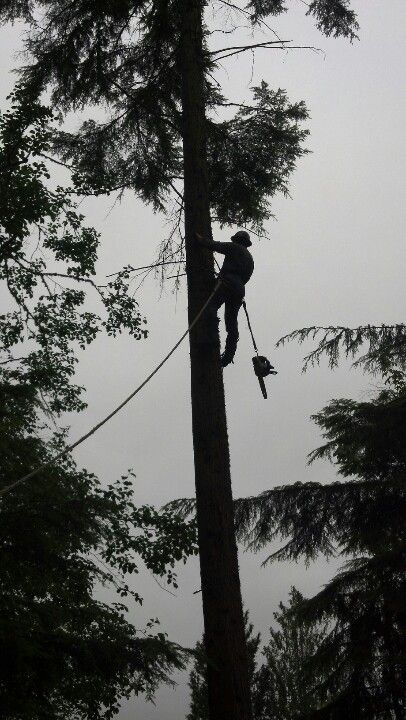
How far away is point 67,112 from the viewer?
29.9 ft

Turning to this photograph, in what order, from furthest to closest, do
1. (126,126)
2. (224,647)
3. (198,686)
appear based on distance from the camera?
(198,686), (126,126), (224,647)

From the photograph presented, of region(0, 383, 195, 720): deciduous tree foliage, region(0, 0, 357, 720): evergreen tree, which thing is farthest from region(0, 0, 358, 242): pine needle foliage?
region(0, 383, 195, 720): deciduous tree foliage

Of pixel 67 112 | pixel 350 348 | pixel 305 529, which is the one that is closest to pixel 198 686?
pixel 305 529

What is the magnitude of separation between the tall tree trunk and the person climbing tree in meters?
0.16

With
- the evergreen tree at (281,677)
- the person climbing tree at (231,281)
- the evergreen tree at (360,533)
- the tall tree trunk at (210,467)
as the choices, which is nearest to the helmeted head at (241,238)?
the person climbing tree at (231,281)

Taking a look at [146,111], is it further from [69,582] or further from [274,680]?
[274,680]

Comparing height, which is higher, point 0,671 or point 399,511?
point 399,511

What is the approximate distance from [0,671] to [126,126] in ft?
21.9

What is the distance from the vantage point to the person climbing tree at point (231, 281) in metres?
6.42

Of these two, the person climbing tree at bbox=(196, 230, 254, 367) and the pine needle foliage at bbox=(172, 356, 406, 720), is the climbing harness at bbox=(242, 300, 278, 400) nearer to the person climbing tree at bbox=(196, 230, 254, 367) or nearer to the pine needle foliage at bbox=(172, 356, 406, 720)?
the person climbing tree at bbox=(196, 230, 254, 367)

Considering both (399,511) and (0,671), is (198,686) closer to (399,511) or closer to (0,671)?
(399,511)

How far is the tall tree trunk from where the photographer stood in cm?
465

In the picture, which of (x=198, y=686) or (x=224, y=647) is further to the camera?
(x=198, y=686)

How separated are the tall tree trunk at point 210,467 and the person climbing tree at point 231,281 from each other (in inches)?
6.4
